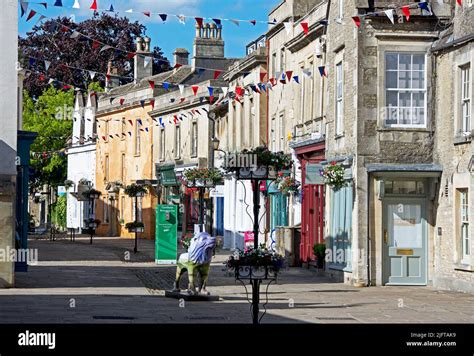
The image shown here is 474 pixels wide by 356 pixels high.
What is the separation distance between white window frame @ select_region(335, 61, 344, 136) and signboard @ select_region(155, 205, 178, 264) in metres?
7.88

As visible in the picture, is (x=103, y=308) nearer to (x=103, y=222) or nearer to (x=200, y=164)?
(x=200, y=164)

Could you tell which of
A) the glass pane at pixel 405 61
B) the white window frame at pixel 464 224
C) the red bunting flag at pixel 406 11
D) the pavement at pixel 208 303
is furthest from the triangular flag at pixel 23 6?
the white window frame at pixel 464 224

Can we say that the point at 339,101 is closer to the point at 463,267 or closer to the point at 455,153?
the point at 455,153

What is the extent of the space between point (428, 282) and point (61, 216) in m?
55.5

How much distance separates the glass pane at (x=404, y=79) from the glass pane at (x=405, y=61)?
129 millimetres

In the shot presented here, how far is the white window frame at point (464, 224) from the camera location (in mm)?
28609

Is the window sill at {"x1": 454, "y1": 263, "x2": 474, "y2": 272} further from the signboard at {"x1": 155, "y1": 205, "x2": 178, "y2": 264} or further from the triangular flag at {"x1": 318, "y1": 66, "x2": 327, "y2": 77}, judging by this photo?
the signboard at {"x1": 155, "y1": 205, "x2": 178, "y2": 264}

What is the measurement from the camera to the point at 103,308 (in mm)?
22906

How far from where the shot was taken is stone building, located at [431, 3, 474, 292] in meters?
28.4

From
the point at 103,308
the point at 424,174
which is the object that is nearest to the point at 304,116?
the point at 424,174

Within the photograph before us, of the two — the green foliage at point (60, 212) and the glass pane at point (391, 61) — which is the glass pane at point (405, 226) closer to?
the glass pane at point (391, 61)

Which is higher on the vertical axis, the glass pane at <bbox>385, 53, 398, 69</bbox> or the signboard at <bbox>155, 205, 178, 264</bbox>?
the glass pane at <bbox>385, 53, 398, 69</bbox>

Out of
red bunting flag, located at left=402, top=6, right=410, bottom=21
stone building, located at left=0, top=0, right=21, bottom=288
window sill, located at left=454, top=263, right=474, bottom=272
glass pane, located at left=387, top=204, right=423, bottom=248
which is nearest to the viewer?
stone building, located at left=0, top=0, right=21, bottom=288

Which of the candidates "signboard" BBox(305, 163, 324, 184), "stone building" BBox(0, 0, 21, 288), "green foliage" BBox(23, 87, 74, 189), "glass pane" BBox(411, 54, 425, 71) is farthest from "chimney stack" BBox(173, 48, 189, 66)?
"stone building" BBox(0, 0, 21, 288)
